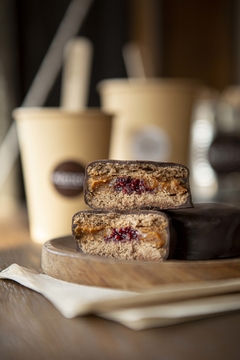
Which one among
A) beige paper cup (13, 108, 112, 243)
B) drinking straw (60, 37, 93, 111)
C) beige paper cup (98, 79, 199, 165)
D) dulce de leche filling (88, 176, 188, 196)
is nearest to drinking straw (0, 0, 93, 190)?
beige paper cup (98, 79, 199, 165)

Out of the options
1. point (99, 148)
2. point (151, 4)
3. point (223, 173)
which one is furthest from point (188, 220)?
point (151, 4)

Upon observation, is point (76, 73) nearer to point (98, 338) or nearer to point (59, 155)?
point (59, 155)

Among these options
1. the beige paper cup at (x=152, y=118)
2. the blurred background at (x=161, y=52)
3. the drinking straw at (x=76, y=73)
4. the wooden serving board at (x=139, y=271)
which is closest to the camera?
the wooden serving board at (x=139, y=271)

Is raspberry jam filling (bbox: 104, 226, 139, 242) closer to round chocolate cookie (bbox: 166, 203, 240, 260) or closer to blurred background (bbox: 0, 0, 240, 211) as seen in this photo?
round chocolate cookie (bbox: 166, 203, 240, 260)

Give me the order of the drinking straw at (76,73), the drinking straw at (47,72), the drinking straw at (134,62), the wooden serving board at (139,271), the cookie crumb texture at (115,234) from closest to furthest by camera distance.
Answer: the wooden serving board at (139,271)
the cookie crumb texture at (115,234)
the drinking straw at (76,73)
the drinking straw at (134,62)
the drinking straw at (47,72)

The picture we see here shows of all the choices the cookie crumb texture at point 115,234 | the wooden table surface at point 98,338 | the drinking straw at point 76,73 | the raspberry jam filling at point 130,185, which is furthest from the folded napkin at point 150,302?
the drinking straw at point 76,73

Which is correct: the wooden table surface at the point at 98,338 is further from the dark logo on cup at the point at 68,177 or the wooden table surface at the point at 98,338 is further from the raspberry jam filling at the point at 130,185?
the dark logo on cup at the point at 68,177

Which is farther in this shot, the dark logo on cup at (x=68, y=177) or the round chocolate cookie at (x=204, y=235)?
the dark logo on cup at (x=68, y=177)

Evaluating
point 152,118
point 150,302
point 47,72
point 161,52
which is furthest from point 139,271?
point 161,52
